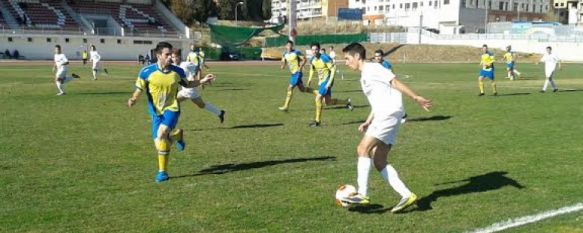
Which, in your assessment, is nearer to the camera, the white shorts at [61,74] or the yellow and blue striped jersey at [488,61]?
the yellow and blue striped jersey at [488,61]

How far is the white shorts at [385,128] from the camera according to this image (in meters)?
6.27

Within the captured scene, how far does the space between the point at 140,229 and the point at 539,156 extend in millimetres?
6707

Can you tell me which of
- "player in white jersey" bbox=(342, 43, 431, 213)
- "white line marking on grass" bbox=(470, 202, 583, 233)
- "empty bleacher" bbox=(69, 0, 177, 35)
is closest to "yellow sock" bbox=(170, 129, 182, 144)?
"player in white jersey" bbox=(342, 43, 431, 213)

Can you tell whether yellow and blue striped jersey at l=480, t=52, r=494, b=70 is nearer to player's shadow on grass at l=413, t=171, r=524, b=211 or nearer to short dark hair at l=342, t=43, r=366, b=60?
player's shadow on grass at l=413, t=171, r=524, b=211

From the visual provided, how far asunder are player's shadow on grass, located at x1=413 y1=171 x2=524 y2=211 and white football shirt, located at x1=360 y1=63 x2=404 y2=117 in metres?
1.24

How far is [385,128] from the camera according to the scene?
6.28m

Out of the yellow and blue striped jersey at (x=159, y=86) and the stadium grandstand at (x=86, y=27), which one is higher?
the stadium grandstand at (x=86, y=27)

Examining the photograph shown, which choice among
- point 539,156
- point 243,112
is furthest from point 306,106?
point 539,156

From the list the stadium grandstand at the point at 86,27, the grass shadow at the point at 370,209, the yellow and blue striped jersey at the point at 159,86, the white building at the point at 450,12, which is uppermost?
the white building at the point at 450,12

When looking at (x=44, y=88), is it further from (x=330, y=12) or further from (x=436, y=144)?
(x=330, y=12)

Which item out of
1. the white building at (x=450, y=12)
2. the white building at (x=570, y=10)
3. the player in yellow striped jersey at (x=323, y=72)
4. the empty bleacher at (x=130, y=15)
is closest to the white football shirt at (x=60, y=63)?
the player in yellow striped jersey at (x=323, y=72)

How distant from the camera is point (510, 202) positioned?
22.5 feet

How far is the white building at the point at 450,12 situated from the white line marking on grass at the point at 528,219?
101302mm

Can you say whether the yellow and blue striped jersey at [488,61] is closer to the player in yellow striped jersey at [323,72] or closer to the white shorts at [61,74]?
the player in yellow striped jersey at [323,72]
